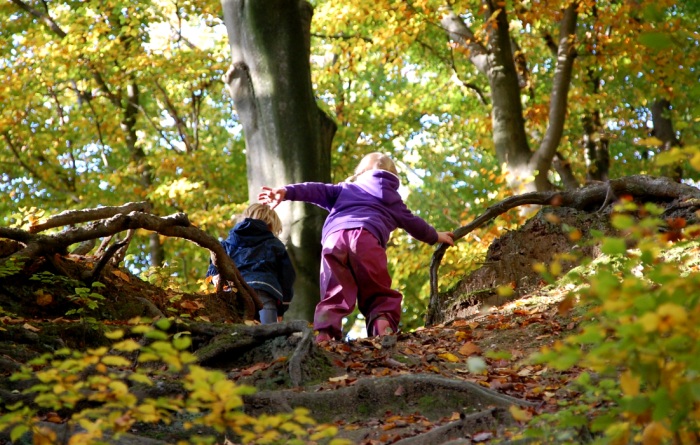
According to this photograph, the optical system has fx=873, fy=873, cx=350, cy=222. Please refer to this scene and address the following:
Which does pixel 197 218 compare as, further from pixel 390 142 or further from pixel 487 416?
pixel 487 416

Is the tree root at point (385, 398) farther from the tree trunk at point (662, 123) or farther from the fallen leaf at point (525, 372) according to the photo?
the tree trunk at point (662, 123)

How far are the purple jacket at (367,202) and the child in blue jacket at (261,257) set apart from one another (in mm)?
1004

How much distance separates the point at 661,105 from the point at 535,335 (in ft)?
54.7

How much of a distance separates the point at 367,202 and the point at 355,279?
676mm

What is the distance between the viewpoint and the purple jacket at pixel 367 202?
24.1ft

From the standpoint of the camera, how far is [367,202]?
741 centimetres

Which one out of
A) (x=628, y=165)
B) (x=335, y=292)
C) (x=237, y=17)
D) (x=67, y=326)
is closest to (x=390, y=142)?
(x=628, y=165)

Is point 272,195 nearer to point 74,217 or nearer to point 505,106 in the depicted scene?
point 74,217

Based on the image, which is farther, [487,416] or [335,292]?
[335,292]

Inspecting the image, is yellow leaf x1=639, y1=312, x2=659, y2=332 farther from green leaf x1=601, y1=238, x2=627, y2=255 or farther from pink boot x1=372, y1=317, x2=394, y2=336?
pink boot x1=372, y1=317, x2=394, y2=336

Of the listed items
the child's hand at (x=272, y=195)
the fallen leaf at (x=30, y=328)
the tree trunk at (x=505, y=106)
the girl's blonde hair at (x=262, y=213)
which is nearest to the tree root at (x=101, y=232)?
the child's hand at (x=272, y=195)

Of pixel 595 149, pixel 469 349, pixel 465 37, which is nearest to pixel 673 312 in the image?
pixel 469 349

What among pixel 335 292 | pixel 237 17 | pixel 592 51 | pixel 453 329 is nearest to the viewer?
pixel 453 329

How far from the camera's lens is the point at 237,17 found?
34.6 feet
